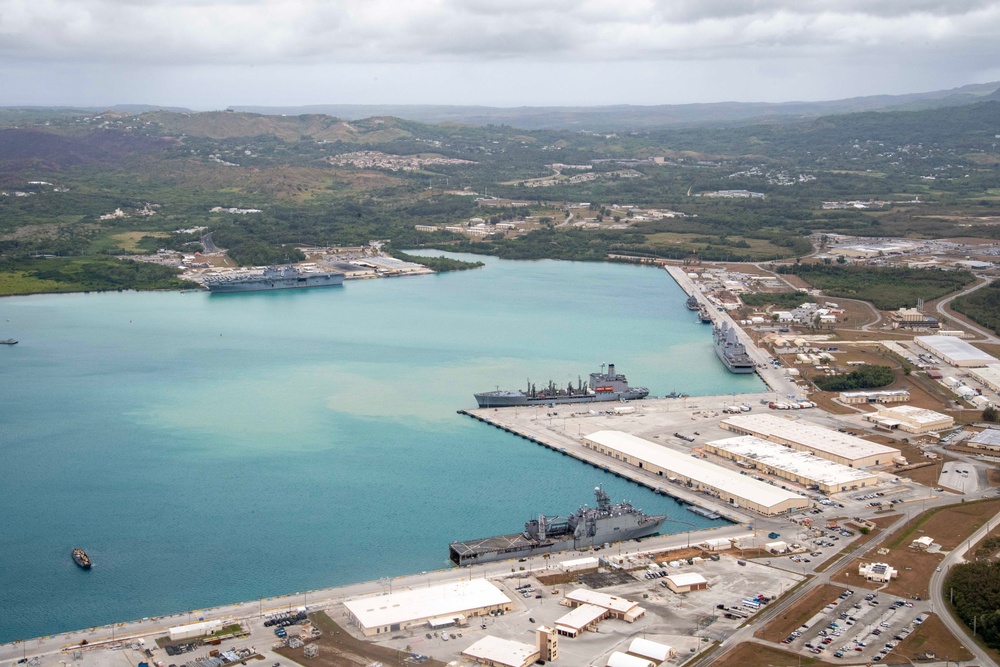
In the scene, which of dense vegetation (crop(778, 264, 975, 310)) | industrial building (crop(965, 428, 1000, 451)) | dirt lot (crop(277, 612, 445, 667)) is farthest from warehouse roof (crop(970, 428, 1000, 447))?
dense vegetation (crop(778, 264, 975, 310))

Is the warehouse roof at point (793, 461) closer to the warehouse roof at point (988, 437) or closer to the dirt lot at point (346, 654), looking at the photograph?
the warehouse roof at point (988, 437)

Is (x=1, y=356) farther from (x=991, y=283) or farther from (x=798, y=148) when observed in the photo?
(x=798, y=148)

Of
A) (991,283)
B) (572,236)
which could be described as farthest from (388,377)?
(572,236)

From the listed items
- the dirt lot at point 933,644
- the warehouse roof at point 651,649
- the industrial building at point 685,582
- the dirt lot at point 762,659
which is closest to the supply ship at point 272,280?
the industrial building at point 685,582

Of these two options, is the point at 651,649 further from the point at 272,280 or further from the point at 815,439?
the point at 272,280

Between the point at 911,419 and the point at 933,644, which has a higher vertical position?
the point at 911,419

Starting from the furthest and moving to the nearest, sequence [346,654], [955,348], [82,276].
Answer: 1. [82,276]
2. [955,348]
3. [346,654]

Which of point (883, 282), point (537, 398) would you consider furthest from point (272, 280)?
point (883, 282)
